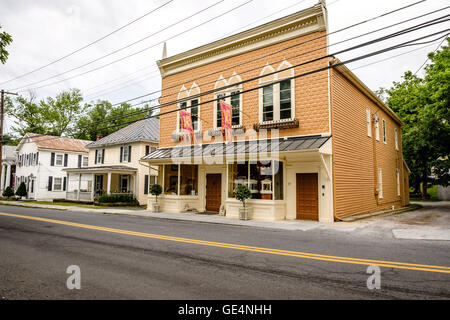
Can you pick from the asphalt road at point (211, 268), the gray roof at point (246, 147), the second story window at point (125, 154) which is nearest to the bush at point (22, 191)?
the second story window at point (125, 154)

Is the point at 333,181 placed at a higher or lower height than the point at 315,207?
higher

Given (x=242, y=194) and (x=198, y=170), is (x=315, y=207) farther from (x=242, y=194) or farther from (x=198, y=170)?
(x=198, y=170)

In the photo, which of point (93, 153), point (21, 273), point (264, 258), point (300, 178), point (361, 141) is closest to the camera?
point (21, 273)

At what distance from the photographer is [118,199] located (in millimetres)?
26453

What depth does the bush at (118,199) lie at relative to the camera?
1024 inches

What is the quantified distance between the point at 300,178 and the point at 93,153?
26.1 m

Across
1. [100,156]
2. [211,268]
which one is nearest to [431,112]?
[211,268]

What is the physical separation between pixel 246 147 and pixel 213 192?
421 centimetres

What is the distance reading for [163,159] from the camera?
60.8ft

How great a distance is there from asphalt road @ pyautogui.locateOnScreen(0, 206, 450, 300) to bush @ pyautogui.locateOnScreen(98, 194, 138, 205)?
16774 mm

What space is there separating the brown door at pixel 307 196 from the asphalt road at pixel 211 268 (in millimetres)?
4639

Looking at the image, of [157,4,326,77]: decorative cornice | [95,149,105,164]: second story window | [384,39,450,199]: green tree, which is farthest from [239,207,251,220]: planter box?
[95,149,105,164]: second story window
